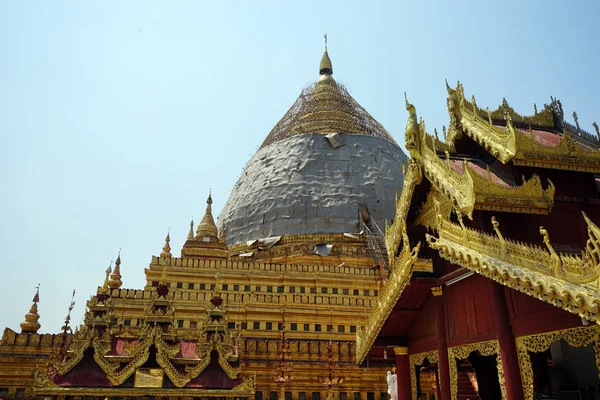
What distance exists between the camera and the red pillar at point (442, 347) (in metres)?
10.4

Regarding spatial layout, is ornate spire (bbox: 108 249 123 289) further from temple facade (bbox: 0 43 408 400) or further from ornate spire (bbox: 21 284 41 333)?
ornate spire (bbox: 21 284 41 333)

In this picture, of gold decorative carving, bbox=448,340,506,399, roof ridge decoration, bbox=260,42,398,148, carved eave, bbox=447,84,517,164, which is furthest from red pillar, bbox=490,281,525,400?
roof ridge decoration, bbox=260,42,398,148

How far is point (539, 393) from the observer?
12609mm

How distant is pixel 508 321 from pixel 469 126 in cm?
445

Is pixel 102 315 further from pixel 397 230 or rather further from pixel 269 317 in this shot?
pixel 269 317

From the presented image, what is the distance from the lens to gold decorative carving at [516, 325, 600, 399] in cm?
698

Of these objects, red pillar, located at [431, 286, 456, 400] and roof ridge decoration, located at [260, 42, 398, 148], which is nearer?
red pillar, located at [431, 286, 456, 400]

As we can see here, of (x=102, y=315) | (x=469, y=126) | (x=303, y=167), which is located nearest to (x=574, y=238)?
(x=469, y=126)

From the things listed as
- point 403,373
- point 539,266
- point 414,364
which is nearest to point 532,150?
point 539,266

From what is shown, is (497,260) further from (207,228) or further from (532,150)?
(207,228)

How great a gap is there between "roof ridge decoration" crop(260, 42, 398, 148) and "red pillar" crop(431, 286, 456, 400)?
40.8 m

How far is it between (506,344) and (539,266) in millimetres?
2371

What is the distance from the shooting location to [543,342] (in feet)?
25.5

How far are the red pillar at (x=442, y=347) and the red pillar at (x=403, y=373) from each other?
1.67 metres
